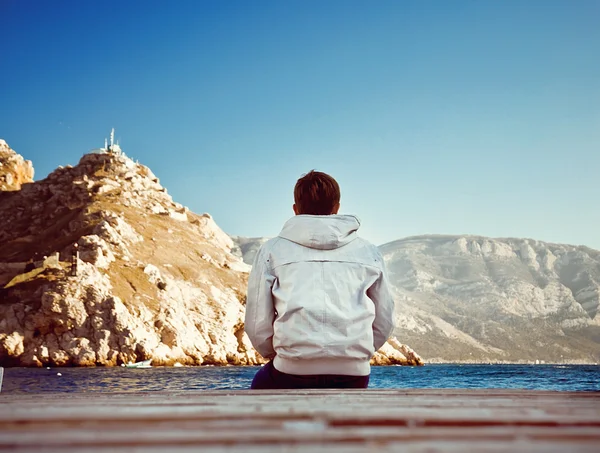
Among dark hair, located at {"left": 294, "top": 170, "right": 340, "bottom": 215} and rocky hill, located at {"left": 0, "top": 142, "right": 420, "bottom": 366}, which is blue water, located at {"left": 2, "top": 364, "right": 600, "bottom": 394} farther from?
dark hair, located at {"left": 294, "top": 170, "right": 340, "bottom": 215}

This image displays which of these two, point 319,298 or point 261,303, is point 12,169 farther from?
point 319,298

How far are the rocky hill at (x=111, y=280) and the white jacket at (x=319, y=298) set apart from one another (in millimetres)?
60189

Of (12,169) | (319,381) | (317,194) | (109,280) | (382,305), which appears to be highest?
(12,169)

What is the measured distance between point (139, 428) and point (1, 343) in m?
67.0

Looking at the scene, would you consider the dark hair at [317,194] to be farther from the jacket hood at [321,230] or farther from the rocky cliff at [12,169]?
the rocky cliff at [12,169]

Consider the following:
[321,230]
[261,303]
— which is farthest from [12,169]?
[321,230]

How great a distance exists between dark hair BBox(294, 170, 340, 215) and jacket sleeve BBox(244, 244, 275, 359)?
1.79 ft

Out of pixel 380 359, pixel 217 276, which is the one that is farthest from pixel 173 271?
pixel 380 359

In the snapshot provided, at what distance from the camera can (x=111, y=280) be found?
68750mm

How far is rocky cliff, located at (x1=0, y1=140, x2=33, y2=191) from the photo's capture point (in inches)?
4715

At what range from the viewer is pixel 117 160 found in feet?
406

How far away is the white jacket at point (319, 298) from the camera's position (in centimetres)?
384

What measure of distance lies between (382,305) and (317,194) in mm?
1082

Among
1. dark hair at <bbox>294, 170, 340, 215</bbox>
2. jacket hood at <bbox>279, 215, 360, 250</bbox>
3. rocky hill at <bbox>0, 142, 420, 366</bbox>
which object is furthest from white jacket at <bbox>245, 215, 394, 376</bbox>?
rocky hill at <bbox>0, 142, 420, 366</bbox>
